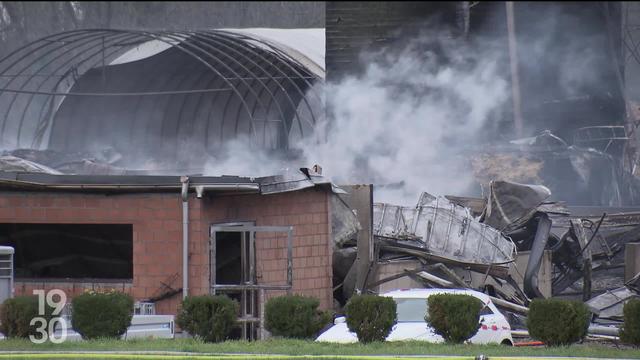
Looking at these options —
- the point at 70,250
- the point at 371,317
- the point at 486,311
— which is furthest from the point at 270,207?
the point at 371,317

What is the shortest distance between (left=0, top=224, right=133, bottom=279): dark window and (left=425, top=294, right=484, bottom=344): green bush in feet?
21.2

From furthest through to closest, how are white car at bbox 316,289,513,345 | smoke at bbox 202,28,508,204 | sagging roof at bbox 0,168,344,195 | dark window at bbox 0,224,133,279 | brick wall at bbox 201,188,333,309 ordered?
smoke at bbox 202,28,508,204, dark window at bbox 0,224,133,279, brick wall at bbox 201,188,333,309, sagging roof at bbox 0,168,344,195, white car at bbox 316,289,513,345

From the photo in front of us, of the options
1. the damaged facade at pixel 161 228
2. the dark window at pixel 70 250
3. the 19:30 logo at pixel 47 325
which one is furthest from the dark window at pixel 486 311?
the dark window at pixel 70 250

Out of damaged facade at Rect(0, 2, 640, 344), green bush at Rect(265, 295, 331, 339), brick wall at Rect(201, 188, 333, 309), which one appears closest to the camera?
green bush at Rect(265, 295, 331, 339)

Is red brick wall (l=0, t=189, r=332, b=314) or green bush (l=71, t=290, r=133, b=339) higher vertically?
red brick wall (l=0, t=189, r=332, b=314)

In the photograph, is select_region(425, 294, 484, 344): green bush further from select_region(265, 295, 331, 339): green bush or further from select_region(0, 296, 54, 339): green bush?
select_region(0, 296, 54, 339): green bush

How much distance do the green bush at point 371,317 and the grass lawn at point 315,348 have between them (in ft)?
1.07

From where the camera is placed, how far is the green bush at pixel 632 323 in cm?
1474

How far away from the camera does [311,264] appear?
20.0 meters

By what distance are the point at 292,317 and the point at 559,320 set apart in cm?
337

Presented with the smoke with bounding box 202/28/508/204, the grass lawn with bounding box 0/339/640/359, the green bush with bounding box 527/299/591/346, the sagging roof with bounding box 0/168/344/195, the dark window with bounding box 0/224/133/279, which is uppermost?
the smoke with bounding box 202/28/508/204

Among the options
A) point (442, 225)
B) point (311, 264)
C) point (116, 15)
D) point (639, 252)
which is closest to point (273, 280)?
point (311, 264)

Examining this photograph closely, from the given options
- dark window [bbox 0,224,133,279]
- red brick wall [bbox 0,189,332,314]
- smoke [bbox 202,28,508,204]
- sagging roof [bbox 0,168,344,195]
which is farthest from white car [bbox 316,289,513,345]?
smoke [bbox 202,28,508,204]

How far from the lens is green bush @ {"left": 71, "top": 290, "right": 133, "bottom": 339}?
14.8 meters
